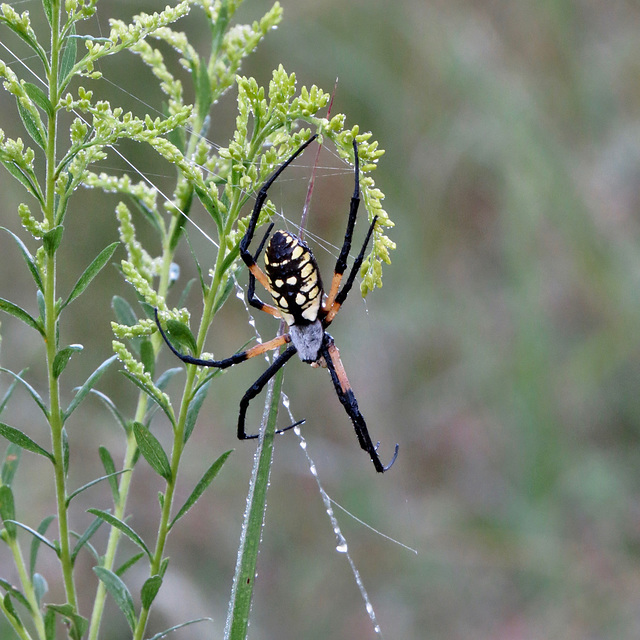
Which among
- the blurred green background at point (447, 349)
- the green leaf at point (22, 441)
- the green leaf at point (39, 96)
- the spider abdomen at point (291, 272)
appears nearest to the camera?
the green leaf at point (39, 96)

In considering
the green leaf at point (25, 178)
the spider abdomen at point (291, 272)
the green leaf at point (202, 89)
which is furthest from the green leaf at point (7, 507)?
the spider abdomen at point (291, 272)

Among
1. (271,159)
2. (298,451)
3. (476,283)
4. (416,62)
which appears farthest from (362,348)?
(271,159)

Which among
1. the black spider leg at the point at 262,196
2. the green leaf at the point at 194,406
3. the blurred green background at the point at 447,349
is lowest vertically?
the green leaf at the point at 194,406

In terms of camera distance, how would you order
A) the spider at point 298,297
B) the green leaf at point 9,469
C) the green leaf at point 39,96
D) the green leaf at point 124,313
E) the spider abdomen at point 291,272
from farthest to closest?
the spider abdomen at point 291,272
the spider at point 298,297
the green leaf at point 124,313
the green leaf at point 9,469
the green leaf at point 39,96

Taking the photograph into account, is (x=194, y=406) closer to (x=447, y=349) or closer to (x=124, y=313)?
(x=124, y=313)

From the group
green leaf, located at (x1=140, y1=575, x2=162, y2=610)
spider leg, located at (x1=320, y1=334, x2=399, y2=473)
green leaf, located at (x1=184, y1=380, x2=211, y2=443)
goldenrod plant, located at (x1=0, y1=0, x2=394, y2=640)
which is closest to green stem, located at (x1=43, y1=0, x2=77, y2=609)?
goldenrod plant, located at (x1=0, y1=0, x2=394, y2=640)

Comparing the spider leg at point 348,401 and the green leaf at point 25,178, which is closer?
the green leaf at point 25,178

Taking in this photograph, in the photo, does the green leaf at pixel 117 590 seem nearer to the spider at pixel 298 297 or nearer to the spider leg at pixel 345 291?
the spider at pixel 298 297
